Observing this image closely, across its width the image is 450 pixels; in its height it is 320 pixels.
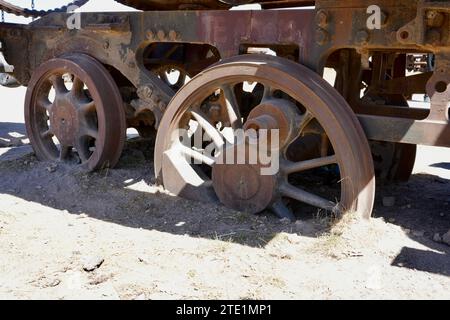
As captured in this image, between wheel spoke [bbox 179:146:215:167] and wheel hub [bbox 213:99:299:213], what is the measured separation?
12 cm

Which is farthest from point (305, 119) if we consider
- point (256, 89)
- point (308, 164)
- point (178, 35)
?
point (256, 89)

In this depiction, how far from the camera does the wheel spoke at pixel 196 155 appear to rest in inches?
175

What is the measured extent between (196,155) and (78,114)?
1357mm

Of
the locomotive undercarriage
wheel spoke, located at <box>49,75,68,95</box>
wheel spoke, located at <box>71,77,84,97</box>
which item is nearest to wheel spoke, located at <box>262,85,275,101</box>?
the locomotive undercarriage

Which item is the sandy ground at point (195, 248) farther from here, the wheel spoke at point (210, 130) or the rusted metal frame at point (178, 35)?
the rusted metal frame at point (178, 35)

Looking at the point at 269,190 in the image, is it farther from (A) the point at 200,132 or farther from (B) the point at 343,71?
(B) the point at 343,71

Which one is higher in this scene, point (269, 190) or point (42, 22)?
point (42, 22)

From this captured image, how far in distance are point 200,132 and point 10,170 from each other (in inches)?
83.7

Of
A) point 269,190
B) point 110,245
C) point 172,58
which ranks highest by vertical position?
point 172,58

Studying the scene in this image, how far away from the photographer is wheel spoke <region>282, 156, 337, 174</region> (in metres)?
3.81

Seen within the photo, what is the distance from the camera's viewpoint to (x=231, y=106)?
4.29m

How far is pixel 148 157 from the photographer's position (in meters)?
5.91
